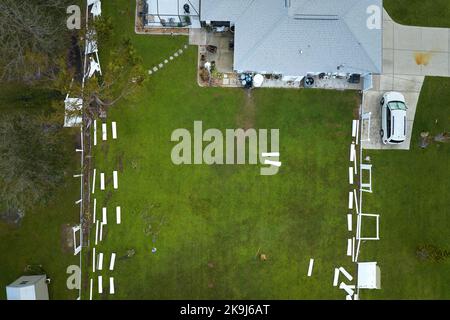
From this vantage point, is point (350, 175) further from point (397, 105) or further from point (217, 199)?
point (217, 199)

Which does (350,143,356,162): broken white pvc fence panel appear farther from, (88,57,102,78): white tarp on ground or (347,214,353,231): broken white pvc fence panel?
(88,57,102,78): white tarp on ground

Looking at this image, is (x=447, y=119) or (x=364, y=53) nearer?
(x=364, y=53)

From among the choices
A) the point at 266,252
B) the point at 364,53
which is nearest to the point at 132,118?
the point at 266,252

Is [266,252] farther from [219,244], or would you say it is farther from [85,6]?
[85,6]

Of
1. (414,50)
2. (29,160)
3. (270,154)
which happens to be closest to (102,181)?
(29,160)

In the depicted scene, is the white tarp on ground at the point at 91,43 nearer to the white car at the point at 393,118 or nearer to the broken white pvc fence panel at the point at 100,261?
the broken white pvc fence panel at the point at 100,261

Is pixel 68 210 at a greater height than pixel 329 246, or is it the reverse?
pixel 68 210

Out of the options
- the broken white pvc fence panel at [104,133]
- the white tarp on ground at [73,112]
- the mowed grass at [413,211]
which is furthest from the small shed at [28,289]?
the mowed grass at [413,211]
